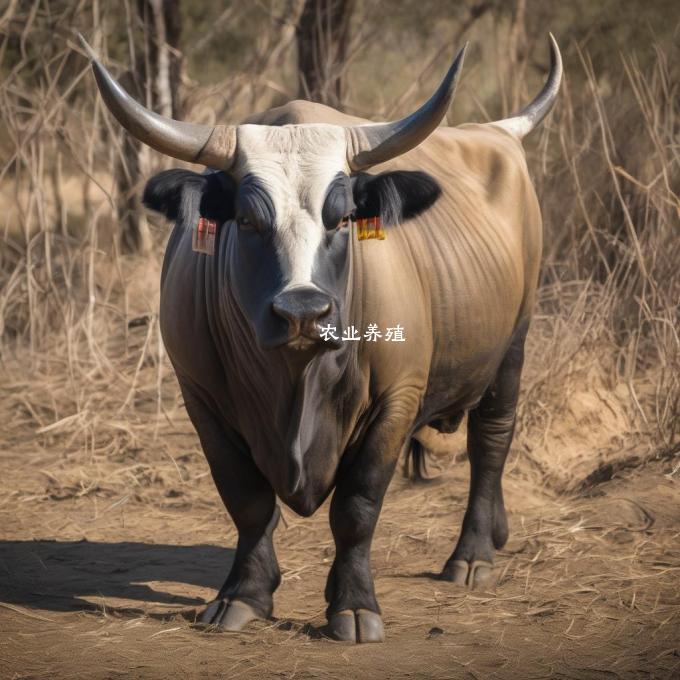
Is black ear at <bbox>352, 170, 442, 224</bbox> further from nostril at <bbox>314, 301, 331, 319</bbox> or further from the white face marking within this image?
nostril at <bbox>314, 301, 331, 319</bbox>

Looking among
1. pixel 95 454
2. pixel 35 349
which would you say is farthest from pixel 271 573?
pixel 35 349

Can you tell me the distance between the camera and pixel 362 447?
14.4 ft

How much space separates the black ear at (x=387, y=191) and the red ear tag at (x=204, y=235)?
0.51 metres

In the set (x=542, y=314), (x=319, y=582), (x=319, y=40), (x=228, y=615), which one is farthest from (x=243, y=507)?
(x=319, y=40)

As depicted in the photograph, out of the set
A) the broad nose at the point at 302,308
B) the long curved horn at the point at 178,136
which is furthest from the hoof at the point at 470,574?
Result: the long curved horn at the point at 178,136

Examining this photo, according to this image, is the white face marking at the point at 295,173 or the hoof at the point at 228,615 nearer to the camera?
the white face marking at the point at 295,173

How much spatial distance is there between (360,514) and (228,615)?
606mm

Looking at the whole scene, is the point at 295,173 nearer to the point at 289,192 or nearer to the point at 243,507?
the point at 289,192

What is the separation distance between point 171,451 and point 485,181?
99.8 inches

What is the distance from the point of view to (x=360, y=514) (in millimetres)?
4301

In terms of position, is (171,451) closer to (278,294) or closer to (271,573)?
(271,573)

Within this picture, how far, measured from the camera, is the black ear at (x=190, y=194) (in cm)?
404

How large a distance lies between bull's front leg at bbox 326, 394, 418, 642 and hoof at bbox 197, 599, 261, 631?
0.98ft

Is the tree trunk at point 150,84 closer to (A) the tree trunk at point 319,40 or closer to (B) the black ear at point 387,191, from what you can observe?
(A) the tree trunk at point 319,40
